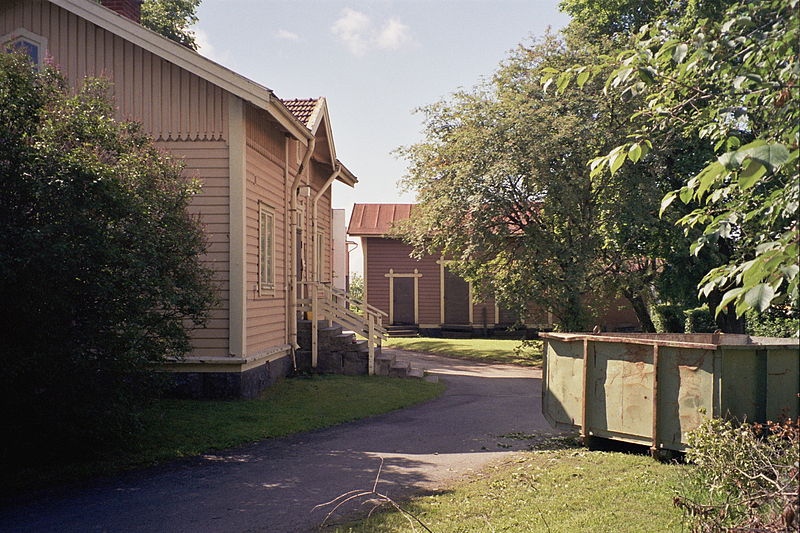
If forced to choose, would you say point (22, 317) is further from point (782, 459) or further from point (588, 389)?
point (782, 459)

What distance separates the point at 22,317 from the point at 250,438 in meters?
3.62

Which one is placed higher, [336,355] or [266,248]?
[266,248]

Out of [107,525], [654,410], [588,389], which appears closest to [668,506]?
[654,410]

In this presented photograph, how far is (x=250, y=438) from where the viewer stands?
10.2 metres

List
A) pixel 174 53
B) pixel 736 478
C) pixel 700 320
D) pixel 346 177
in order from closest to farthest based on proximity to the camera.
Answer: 1. pixel 736 478
2. pixel 174 53
3. pixel 346 177
4. pixel 700 320

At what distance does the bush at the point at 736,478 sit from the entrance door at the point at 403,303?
23924 millimetres

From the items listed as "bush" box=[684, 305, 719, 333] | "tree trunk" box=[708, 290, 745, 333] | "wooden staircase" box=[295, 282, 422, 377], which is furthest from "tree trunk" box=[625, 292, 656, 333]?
A: "wooden staircase" box=[295, 282, 422, 377]

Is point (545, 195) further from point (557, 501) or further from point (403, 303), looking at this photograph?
point (403, 303)

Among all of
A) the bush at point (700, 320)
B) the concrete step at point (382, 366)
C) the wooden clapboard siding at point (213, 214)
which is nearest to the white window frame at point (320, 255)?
the concrete step at point (382, 366)

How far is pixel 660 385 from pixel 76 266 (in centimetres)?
692

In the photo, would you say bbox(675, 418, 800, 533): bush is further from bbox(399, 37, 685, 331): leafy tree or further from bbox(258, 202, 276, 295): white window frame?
bbox(399, 37, 685, 331): leafy tree

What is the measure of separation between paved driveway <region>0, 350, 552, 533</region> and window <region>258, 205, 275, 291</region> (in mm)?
3817

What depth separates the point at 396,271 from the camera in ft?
104

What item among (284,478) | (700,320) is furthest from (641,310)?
(284,478)
